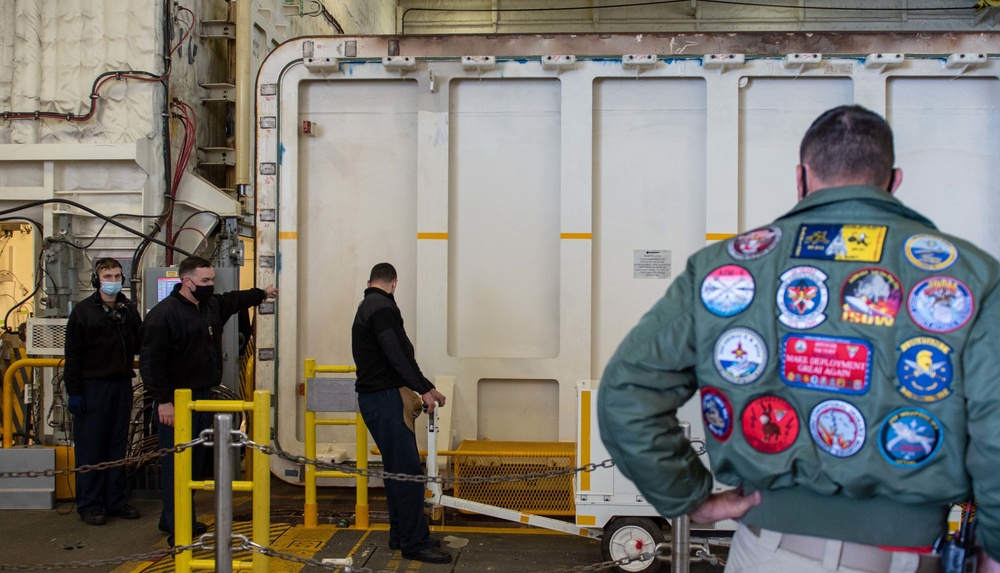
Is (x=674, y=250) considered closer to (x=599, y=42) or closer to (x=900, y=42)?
(x=599, y=42)

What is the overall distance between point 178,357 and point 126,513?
145 cm

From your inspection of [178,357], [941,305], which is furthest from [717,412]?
[178,357]

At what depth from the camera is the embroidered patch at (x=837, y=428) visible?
1.68 m

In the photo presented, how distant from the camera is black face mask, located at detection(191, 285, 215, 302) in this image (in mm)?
5254

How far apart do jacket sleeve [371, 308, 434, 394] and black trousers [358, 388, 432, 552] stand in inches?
7.6

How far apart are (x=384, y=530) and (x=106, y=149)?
3705 millimetres

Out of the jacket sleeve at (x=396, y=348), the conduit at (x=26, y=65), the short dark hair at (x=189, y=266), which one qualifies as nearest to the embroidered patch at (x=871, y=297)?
the jacket sleeve at (x=396, y=348)

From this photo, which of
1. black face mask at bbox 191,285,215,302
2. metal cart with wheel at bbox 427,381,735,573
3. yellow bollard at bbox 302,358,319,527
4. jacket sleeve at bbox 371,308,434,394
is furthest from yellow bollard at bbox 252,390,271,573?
metal cart with wheel at bbox 427,381,735,573

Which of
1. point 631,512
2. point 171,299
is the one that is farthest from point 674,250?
point 171,299

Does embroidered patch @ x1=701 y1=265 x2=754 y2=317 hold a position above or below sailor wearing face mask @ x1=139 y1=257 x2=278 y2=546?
above

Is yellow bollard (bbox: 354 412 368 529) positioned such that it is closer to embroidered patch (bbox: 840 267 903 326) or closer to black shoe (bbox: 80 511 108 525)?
black shoe (bbox: 80 511 108 525)

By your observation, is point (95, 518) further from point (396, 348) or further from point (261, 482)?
point (396, 348)

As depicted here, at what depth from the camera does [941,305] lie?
166 centimetres

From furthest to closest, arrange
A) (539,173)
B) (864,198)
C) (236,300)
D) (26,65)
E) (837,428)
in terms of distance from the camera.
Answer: (26,65) → (539,173) → (236,300) → (864,198) → (837,428)
